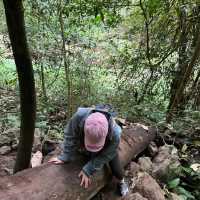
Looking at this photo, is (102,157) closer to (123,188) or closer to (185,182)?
(123,188)

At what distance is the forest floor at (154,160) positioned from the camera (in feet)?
12.0

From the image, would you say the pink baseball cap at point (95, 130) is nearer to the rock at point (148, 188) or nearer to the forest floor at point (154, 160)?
the forest floor at point (154, 160)

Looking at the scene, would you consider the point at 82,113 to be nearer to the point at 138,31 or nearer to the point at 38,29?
the point at 38,29

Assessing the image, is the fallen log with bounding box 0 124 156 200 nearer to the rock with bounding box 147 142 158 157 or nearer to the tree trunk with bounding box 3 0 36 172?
the tree trunk with bounding box 3 0 36 172

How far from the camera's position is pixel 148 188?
3.59 meters

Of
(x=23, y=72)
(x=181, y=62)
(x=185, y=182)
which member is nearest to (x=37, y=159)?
(x=23, y=72)

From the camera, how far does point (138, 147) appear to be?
4.22 m

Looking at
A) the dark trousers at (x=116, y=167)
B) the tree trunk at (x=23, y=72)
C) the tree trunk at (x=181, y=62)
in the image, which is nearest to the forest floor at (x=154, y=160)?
the dark trousers at (x=116, y=167)

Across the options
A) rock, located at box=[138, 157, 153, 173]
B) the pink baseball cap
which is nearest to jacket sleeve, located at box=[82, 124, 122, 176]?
the pink baseball cap

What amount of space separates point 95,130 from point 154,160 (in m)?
1.99

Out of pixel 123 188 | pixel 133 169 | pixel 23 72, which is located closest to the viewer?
pixel 23 72

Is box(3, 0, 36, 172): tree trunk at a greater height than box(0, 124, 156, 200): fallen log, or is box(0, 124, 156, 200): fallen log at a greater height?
box(3, 0, 36, 172): tree trunk

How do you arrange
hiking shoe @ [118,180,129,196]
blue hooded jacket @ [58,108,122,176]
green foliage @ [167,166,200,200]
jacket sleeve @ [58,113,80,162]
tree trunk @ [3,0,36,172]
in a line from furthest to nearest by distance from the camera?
green foliage @ [167,166,200,200] < hiking shoe @ [118,180,129,196] < jacket sleeve @ [58,113,80,162] < blue hooded jacket @ [58,108,122,176] < tree trunk @ [3,0,36,172]

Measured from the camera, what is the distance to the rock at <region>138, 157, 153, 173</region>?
4127 mm
